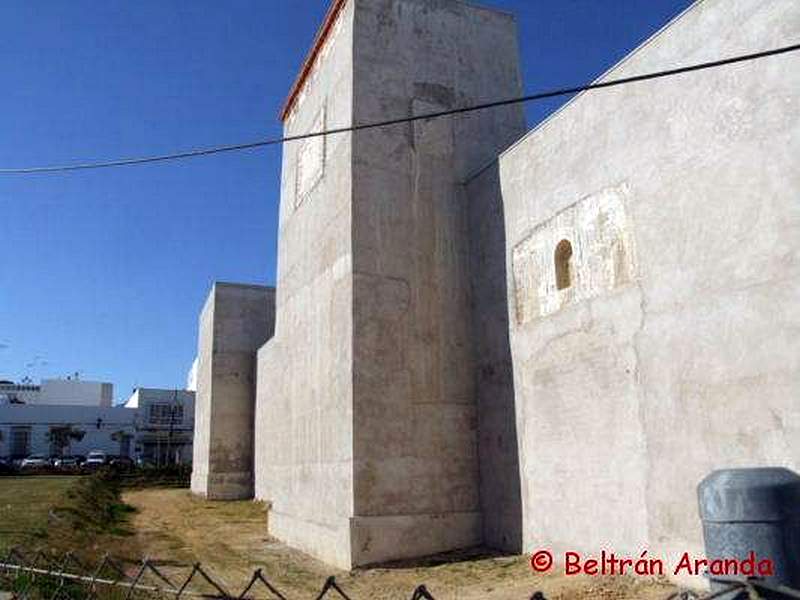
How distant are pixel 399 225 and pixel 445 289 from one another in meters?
1.24

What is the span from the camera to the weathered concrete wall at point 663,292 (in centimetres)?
668

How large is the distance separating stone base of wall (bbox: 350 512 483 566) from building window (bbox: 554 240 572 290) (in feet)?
12.7

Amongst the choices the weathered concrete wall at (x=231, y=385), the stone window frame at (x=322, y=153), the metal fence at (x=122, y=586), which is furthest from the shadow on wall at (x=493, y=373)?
the weathered concrete wall at (x=231, y=385)

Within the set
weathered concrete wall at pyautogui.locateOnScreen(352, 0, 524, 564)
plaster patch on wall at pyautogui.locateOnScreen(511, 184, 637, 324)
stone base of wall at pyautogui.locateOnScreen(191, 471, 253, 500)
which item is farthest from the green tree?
plaster patch on wall at pyautogui.locateOnScreen(511, 184, 637, 324)

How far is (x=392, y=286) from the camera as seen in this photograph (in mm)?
11719

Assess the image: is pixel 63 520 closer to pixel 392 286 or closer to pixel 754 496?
pixel 392 286

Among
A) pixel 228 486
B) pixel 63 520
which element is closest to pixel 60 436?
pixel 228 486

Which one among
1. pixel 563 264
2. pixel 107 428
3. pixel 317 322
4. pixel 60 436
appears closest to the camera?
pixel 563 264

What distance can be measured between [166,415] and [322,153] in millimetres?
59833

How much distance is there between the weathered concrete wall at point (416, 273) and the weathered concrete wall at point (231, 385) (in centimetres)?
1584

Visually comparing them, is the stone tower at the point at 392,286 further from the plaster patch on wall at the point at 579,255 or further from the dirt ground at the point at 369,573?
the plaster patch on wall at the point at 579,255

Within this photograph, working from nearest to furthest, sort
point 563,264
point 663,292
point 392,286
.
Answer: point 663,292
point 563,264
point 392,286

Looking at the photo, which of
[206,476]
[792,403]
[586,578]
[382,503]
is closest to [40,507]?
[206,476]

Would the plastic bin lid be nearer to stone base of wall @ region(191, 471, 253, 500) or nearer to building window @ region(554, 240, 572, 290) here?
building window @ region(554, 240, 572, 290)
